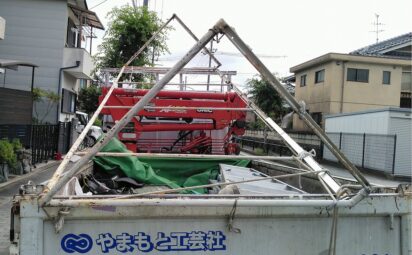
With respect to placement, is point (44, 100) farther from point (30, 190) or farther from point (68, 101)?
point (30, 190)

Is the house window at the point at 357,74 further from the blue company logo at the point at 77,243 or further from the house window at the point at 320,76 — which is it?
the blue company logo at the point at 77,243

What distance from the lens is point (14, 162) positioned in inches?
478

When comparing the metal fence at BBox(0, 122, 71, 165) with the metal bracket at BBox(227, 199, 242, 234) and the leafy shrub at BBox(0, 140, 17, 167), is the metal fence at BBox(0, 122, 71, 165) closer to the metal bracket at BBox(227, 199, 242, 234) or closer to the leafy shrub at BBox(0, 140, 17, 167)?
the leafy shrub at BBox(0, 140, 17, 167)

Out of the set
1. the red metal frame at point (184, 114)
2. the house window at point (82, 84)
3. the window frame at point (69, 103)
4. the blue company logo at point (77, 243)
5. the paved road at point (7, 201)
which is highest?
the house window at point (82, 84)

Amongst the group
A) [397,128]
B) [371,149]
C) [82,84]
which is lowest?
[371,149]

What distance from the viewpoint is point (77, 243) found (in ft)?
7.22

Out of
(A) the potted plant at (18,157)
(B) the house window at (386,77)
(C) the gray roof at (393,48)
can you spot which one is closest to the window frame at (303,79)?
(C) the gray roof at (393,48)

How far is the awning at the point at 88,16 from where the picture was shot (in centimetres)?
2345

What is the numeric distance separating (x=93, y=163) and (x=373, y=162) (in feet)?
58.7

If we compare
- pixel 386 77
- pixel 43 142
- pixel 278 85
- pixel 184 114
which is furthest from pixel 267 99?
pixel 278 85

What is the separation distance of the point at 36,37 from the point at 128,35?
4647mm

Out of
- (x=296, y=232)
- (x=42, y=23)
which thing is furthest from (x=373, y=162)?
(x=296, y=232)

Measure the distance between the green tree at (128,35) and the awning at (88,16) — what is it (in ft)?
5.32

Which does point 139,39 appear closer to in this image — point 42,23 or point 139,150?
point 42,23
